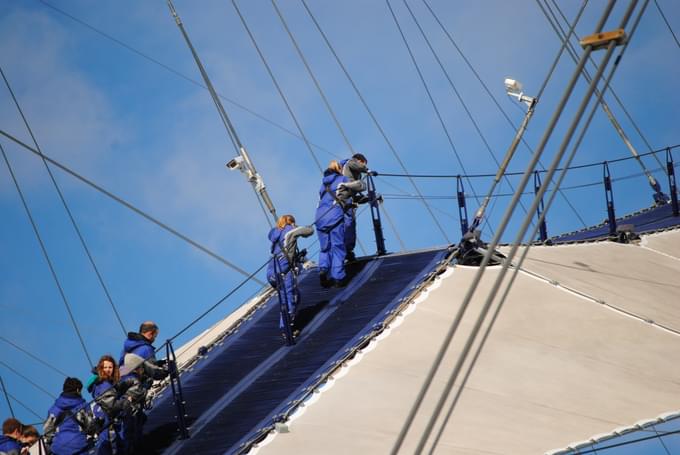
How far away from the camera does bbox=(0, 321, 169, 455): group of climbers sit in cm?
1353

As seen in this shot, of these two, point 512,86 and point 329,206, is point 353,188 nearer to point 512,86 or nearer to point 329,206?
point 329,206

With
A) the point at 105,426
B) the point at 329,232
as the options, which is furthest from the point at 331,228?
the point at 105,426

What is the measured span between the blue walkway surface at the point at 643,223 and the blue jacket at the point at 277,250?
7.31m

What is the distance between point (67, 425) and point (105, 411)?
0.44 m

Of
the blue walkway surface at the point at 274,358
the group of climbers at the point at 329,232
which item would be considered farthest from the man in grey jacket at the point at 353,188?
the blue walkway surface at the point at 274,358

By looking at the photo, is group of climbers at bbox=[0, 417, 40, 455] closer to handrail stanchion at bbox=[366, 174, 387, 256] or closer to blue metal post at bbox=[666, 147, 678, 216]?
handrail stanchion at bbox=[366, 174, 387, 256]

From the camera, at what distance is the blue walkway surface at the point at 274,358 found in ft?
46.0

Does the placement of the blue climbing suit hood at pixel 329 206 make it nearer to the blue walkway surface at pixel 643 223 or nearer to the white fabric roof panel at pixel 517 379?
the white fabric roof panel at pixel 517 379

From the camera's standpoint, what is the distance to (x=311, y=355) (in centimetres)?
1521

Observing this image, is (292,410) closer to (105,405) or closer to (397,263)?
(105,405)

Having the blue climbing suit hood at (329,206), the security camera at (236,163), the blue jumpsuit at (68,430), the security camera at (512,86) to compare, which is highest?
the security camera at (236,163)

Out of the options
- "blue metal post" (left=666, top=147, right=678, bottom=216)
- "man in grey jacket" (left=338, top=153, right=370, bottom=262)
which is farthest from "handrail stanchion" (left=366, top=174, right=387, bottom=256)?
"blue metal post" (left=666, top=147, right=678, bottom=216)

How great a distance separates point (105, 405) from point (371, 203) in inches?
216

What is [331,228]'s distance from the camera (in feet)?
55.5
